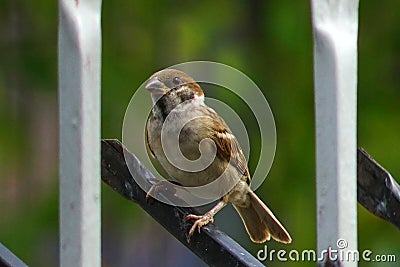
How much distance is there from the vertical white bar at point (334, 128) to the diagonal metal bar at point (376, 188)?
0.15 metres

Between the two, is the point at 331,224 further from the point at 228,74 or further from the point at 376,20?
the point at 376,20

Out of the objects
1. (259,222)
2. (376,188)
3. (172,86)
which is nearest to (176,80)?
(172,86)

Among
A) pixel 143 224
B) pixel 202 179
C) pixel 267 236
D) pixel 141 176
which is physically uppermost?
pixel 141 176

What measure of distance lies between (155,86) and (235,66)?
1290 mm

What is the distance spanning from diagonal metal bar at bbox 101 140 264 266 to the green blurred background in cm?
153

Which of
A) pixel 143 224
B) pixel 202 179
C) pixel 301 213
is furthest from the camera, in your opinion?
pixel 143 224

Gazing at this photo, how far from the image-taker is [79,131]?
1076 millimetres

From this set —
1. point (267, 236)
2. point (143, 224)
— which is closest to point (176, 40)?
point (143, 224)

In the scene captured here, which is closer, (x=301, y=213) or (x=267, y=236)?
(x=267, y=236)

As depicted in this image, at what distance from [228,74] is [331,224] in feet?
5.09

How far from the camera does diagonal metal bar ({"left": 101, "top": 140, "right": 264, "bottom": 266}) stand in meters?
1.22

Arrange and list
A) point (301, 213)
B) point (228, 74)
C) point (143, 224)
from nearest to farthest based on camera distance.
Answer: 1. point (228, 74)
2. point (301, 213)
3. point (143, 224)

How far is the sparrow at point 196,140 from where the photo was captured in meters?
1.76

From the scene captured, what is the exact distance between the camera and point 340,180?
3.59 feet
